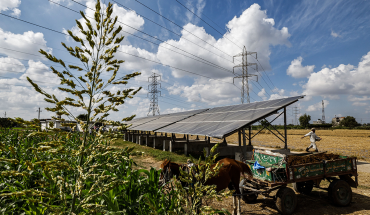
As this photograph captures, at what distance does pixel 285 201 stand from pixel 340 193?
226 centimetres

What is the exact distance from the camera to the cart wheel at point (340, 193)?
6535 mm

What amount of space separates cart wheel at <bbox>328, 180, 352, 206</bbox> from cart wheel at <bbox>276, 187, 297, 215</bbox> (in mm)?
1603

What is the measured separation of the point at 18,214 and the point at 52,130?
220cm

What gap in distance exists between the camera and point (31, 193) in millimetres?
1051

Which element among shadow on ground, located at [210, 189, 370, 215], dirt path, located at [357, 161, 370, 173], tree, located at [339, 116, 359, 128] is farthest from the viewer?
tree, located at [339, 116, 359, 128]

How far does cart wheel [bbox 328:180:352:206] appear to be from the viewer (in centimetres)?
654

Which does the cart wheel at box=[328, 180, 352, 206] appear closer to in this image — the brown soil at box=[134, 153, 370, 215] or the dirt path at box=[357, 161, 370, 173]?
the brown soil at box=[134, 153, 370, 215]

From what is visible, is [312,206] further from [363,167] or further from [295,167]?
[363,167]

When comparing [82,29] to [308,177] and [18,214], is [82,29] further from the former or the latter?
[308,177]

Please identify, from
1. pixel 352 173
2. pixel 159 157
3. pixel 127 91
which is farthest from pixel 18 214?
pixel 159 157

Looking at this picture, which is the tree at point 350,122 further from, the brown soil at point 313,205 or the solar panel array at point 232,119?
the brown soil at point 313,205

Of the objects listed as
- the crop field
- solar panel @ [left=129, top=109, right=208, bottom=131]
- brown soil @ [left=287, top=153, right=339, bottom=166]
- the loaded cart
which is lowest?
the crop field

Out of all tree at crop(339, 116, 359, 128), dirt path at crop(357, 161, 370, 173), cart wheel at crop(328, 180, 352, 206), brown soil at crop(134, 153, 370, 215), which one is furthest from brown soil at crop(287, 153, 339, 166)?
tree at crop(339, 116, 359, 128)

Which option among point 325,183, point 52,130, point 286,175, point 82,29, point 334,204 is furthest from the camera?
point 325,183
